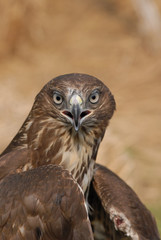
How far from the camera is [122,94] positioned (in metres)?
13.7

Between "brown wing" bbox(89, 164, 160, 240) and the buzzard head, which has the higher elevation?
the buzzard head

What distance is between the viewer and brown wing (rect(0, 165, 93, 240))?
4.27 m

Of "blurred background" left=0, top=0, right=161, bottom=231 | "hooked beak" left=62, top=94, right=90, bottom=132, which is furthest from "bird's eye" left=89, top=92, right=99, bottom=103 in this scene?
"blurred background" left=0, top=0, right=161, bottom=231

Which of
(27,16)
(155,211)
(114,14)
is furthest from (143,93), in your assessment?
(155,211)

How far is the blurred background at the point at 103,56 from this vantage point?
1141cm

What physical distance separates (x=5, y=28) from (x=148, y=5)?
3.35m

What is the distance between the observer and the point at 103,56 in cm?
1516

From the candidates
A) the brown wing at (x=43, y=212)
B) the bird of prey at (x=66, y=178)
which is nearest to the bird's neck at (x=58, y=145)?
the bird of prey at (x=66, y=178)

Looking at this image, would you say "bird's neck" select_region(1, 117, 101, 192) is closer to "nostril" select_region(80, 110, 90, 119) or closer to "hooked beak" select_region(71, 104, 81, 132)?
"nostril" select_region(80, 110, 90, 119)

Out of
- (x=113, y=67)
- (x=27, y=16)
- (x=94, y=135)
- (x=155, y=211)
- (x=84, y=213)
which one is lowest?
(x=155, y=211)

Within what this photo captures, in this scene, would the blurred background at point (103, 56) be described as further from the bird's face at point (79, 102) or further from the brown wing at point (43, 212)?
the brown wing at point (43, 212)

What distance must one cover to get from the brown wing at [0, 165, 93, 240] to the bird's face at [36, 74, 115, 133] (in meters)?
0.46

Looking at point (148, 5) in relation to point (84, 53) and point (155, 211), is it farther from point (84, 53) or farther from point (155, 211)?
point (155, 211)

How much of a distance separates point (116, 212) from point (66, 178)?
0.77 meters
